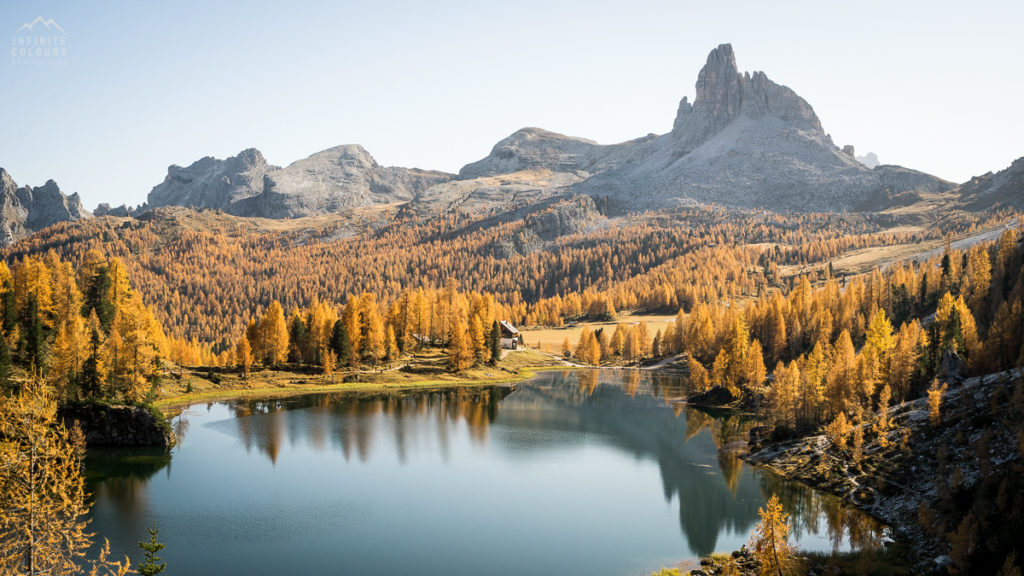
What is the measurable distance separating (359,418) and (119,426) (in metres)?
30.5

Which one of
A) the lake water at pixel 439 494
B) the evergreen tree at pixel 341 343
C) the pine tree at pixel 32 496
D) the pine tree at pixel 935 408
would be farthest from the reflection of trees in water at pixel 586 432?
the pine tree at pixel 32 496

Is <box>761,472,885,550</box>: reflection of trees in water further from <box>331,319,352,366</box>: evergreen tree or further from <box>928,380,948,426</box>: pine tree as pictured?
<box>331,319,352,366</box>: evergreen tree

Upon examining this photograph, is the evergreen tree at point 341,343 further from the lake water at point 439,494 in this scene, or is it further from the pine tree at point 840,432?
the pine tree at point 840,432

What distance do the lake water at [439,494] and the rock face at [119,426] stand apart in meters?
2.49

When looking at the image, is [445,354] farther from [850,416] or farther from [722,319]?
[850,416]

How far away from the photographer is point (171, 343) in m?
139

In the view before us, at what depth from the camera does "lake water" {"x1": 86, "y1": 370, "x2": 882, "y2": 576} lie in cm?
4372

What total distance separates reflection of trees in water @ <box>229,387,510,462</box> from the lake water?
0.44 meters

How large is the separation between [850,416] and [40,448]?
71537 mm

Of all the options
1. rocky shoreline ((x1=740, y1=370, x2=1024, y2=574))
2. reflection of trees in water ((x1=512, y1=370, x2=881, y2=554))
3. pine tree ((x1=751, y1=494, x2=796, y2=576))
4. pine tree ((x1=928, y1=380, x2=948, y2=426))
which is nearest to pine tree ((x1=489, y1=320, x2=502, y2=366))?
reflection of trees in water ((x1=512, y1=370, x2=881, y2=554))

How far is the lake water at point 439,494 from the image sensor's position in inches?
1721

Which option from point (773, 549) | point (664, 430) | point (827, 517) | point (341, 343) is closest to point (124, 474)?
point (773, 549)

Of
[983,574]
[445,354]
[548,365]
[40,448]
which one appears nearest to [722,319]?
[548,365]

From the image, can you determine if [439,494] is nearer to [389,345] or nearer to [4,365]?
[4,365]
